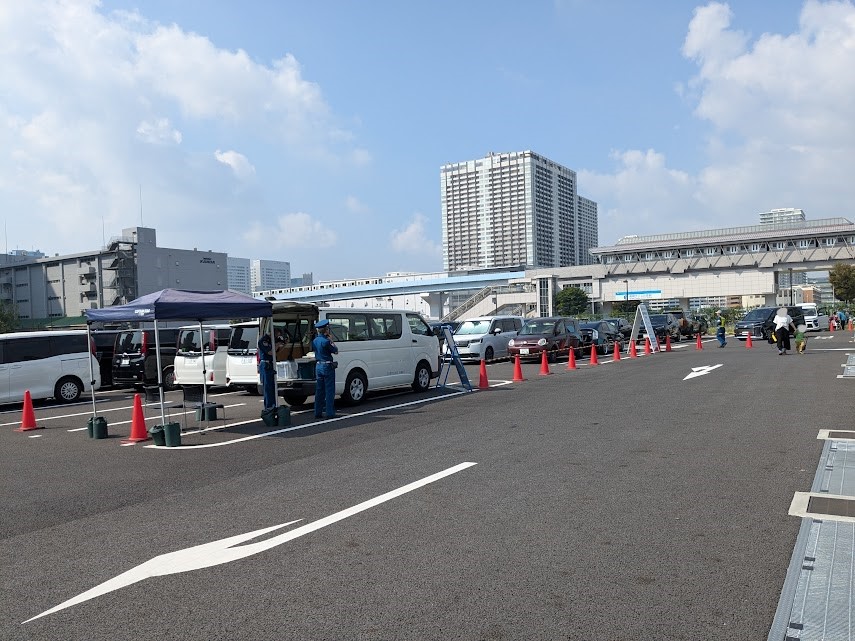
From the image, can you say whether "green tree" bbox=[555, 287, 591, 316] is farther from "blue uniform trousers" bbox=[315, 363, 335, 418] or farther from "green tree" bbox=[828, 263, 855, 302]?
"blue uniform trousers" bbox=[315, 363, 335, 418]

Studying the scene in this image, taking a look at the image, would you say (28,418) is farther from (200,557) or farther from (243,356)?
(200,557)

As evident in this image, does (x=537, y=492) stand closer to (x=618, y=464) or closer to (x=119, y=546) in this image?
(x=618, y=464)

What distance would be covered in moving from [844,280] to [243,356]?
69311 millimetres

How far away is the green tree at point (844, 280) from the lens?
67.4 metres

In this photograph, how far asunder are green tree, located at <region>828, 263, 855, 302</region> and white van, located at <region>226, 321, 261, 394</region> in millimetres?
68633

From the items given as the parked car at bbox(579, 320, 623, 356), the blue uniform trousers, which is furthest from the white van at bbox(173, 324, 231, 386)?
the parked car at bbox(579, 320, 623, 356)

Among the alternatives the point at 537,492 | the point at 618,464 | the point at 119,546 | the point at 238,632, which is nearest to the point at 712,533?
the point at 537,492

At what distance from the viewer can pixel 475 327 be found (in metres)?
27.0

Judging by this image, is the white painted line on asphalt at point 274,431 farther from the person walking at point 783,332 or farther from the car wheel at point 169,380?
the person walking at point 783,332

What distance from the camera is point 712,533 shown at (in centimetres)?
545

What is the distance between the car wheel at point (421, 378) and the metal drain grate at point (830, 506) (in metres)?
10.5

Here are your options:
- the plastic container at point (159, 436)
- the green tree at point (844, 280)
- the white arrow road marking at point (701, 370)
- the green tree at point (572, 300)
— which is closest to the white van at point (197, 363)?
the plastic container at point (159, 436)

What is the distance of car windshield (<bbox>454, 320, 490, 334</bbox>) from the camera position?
26595 mm

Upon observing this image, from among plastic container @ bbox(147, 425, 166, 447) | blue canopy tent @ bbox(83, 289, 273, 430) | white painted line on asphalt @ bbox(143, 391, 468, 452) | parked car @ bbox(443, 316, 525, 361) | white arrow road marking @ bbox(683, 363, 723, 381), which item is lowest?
white arrow road marking @ bbox(683, 363, 723, 381)
